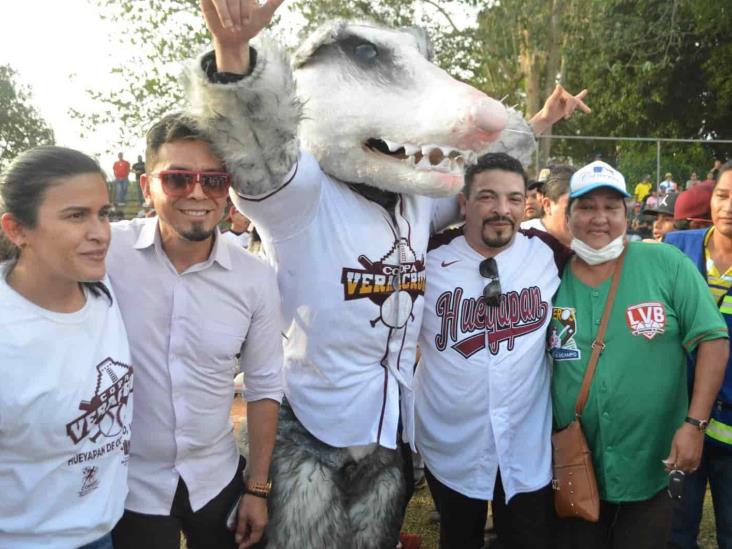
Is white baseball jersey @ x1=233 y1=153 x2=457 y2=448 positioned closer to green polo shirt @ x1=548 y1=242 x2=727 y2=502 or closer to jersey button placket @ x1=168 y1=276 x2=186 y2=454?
jersey button placket @ x1=168 y1=276 x2=186 y2=454

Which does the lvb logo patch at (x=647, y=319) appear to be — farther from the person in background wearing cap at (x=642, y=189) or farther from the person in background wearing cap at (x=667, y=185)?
the person in background wearing cap at (x=642, y=189)

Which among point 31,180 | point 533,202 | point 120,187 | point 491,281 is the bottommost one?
point 491,281

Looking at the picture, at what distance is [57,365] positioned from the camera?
1.76 m

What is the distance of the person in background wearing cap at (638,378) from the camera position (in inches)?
102

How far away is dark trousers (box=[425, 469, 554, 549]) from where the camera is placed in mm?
2781

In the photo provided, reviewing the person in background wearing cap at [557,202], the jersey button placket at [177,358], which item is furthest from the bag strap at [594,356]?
the jersey button placket at [177,358]

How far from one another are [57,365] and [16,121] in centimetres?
3137

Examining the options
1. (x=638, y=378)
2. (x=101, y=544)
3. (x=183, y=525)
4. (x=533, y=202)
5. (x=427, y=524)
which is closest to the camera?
(x=101, y=544)

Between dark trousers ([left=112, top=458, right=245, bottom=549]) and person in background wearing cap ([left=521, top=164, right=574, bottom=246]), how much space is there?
221 cm

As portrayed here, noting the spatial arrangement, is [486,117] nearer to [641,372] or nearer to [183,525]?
[641,372]

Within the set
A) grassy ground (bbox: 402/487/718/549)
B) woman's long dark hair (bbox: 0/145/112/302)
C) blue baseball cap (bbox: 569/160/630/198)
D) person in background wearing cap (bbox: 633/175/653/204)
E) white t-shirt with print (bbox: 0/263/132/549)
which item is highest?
person in background wearing cap (bbox: 633/175/653/204)

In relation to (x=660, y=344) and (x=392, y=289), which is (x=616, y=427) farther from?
(x=392, y=289)

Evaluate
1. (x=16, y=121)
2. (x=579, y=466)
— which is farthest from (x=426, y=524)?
(x=16, y=121)

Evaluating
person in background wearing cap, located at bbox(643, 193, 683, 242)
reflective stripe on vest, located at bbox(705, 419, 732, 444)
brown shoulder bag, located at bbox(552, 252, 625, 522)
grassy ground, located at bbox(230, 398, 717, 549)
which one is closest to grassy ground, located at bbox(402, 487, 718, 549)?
grassy ground, located at bbox(230, 398, 717, 549)
